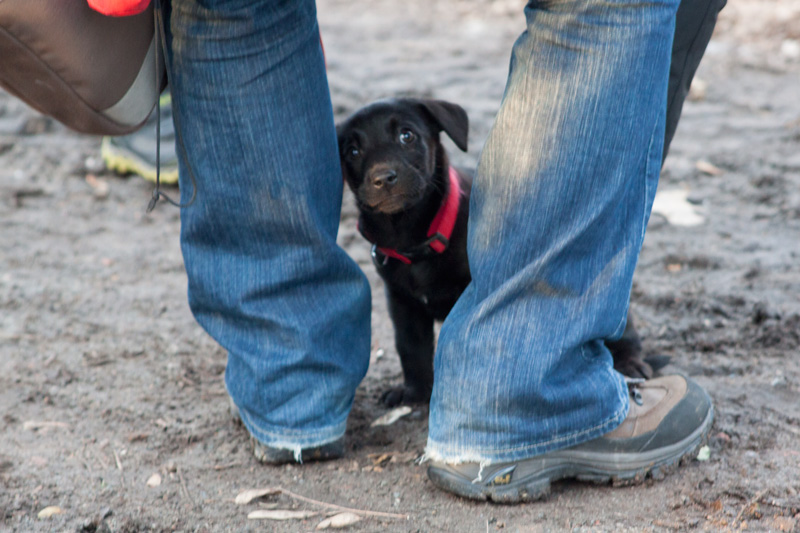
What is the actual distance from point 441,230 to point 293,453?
78cm

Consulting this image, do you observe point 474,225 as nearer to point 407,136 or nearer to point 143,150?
point 407,136

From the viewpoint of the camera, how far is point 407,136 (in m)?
2.65

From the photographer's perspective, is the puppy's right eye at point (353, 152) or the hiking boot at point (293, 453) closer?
the hiking boot at point (293, 453)

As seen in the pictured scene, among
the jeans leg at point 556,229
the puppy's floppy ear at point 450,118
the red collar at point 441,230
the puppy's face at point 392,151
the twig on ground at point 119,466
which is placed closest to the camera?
the jeans leg at point 556,229

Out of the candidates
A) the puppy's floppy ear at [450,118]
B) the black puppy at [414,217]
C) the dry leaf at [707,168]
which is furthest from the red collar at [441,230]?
the dry leaf at [707,168]

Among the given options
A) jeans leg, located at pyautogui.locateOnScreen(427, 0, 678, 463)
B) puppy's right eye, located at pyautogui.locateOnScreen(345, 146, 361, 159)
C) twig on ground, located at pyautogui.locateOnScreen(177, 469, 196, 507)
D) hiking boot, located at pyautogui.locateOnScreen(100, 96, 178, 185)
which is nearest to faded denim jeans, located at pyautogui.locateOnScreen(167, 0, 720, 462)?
jeans leg, located at pyautogui.locateOnScreen(427, 0, 678, 463)

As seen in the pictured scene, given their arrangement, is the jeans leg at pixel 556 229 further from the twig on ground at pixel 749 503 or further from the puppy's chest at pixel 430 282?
the puppy's chest at pixel 430 282

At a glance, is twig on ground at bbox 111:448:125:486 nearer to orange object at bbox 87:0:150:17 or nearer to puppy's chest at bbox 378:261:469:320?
puppy's chest at bbox 378:261:469:320

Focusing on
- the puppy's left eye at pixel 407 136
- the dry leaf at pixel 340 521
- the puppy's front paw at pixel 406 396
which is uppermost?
the puppy's left eye at pixel 407 136

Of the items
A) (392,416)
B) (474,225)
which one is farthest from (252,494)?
(474,225)

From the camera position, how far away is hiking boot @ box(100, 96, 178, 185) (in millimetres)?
4621

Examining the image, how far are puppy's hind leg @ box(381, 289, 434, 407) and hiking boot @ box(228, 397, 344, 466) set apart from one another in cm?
42

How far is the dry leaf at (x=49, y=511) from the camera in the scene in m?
1.84

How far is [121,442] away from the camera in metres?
2.27
